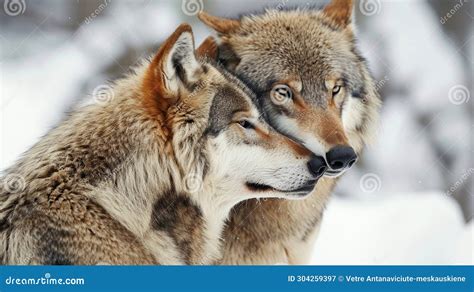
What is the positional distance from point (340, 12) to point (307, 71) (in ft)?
1.86

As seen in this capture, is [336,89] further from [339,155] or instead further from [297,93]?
[339,155]

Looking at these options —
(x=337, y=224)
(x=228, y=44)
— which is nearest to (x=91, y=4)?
(x=228, y=44)

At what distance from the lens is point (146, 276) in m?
3.20

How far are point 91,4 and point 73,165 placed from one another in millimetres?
1603

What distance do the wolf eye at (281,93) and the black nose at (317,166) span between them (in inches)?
18.8

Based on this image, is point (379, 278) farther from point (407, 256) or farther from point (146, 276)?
point (146, 276)

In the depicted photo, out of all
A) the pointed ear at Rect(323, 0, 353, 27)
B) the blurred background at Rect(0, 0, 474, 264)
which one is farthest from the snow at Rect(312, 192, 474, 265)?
the pointed ear at Rect(323, 0, 353, 27)

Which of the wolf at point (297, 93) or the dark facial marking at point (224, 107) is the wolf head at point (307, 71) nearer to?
the wolf at point (297, 93)

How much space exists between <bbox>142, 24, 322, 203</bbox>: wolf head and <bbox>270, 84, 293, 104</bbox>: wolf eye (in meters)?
0.39

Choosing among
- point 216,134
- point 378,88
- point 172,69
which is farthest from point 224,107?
point 378,88

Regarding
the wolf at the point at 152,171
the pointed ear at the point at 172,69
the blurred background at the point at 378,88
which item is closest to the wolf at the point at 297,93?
the blurred background at the point at 378,88

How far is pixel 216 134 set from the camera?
303cm

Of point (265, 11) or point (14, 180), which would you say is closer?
point (14, 180)

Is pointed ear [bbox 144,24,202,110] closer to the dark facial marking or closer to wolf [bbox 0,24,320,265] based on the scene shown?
wolf [bbox 0,24,320,265]
